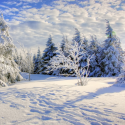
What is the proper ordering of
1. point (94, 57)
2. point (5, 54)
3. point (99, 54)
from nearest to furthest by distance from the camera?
point (5, 54)
point (94, 57)
point (99, 54)

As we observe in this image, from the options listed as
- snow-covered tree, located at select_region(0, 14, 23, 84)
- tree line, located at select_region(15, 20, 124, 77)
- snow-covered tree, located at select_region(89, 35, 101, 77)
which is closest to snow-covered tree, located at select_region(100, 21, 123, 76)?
tree line, located at select_region(15, 20, 124, 77)

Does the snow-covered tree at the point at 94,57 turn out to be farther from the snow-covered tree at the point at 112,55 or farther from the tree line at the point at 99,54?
the snow-covered tree at the point at 112,55

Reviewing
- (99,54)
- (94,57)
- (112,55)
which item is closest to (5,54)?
(94,57)

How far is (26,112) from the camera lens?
320cm

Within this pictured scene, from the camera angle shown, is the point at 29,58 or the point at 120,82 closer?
the point at 120,82

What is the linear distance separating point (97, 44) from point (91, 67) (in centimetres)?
603

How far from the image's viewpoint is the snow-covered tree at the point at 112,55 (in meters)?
21.2

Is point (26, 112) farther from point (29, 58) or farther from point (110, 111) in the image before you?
point (29, 58)

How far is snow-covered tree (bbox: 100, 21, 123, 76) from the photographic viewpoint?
21.2 meters

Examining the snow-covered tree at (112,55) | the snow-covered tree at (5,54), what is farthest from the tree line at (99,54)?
the snow-covered tree at (5,54)

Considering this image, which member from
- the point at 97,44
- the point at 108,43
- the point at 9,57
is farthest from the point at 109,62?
the point at 9,57

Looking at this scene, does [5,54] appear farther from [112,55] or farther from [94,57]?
[112,55]

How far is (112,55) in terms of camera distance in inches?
836

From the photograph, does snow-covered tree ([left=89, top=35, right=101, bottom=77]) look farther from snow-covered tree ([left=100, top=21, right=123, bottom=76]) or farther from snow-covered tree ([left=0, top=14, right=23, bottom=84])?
snow-covered tree ([left=0, top=14, right=23, bottom=84])
